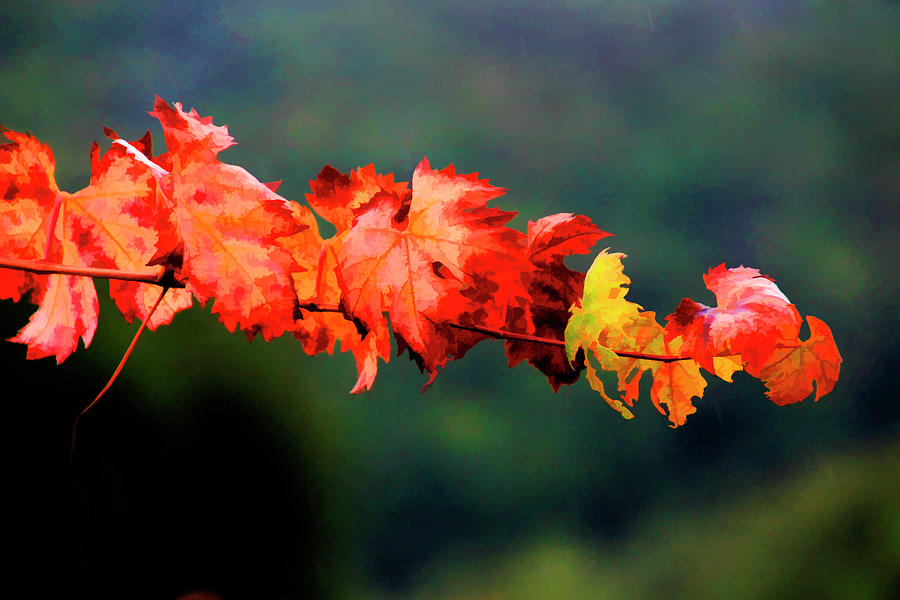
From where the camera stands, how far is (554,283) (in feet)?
0.52

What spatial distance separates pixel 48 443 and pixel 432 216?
2.09 feet

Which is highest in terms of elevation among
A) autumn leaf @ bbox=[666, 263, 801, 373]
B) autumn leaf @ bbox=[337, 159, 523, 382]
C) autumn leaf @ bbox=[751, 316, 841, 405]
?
autumn leaf @ bbox=[337, 159, 523, 382]

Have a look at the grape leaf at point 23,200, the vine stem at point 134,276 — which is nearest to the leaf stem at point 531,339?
the vine stem at point 134,276

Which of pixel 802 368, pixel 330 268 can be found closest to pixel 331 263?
pixel 330 268

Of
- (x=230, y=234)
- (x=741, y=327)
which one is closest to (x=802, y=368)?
(x=741, y=327)

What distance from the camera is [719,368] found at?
16cm

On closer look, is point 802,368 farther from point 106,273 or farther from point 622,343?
point 106,273

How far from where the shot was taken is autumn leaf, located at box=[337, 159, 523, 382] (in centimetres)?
12

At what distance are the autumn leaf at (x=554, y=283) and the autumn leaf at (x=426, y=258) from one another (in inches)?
1.2

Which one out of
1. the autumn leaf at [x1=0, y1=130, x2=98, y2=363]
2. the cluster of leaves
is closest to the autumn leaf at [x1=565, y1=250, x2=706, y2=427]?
the cluster of leaves

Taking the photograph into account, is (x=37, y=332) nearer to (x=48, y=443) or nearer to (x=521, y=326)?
(x=521, y=326)

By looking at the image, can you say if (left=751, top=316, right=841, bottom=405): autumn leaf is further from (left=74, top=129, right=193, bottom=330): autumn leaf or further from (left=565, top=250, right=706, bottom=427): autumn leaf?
(left=74, top=129, right=193, bottom=330): autumn leaf

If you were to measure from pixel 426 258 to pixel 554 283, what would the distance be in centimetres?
4

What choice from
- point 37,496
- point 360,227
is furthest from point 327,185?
point 37,496
